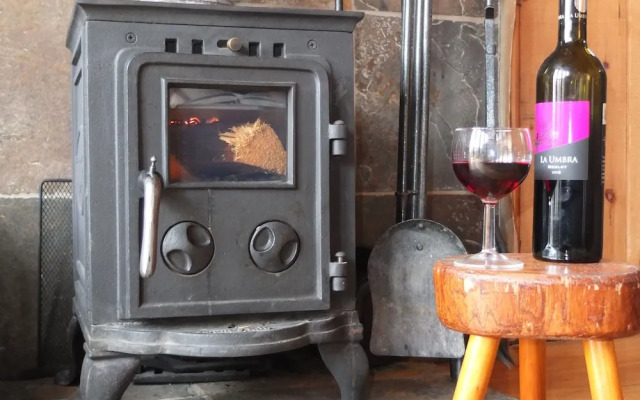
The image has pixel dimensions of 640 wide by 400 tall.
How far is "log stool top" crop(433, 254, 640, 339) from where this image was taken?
37.0 inches

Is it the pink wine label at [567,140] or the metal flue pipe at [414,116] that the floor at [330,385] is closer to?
the metal flue pipe at [414,116]

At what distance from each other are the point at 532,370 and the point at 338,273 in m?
0.37

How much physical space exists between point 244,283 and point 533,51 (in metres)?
1.09

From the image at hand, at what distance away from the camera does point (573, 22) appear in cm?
107

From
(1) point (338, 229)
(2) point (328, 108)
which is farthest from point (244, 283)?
(2) point (328, 108)

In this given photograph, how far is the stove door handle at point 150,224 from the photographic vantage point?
3.85ft

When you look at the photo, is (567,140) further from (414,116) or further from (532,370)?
(414,116)

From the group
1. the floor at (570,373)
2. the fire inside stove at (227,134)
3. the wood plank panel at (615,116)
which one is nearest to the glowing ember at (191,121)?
the fire inside stove at (227,134)

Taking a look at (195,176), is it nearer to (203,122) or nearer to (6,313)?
(203,122)

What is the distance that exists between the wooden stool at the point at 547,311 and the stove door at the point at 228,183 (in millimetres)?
373

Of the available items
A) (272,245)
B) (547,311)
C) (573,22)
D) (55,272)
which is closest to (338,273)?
(272,245)

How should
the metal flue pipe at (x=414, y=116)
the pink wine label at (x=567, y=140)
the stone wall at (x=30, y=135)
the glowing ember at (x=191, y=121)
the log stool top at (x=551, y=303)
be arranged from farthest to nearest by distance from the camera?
the metal flue pipe at (x=414, y=116), the stone wall at (x=30, y=135), the glowing ember at (x=191, y=121), the pink wine label at (x=567, y=140), the log stool top at (x=551, y=303)

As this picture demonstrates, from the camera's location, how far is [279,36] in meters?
1.30

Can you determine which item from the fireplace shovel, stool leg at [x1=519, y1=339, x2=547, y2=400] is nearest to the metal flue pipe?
the fireplace shovel
